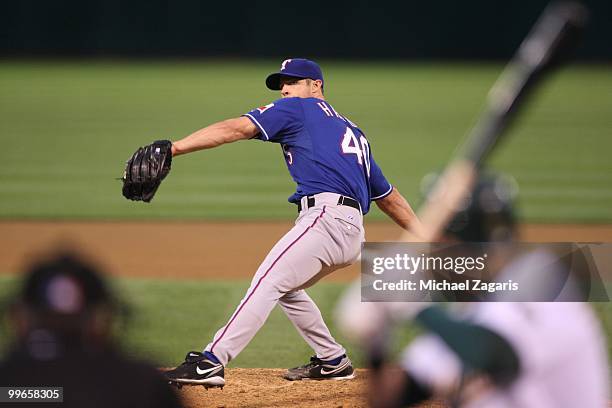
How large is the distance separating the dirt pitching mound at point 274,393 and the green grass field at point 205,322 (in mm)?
426

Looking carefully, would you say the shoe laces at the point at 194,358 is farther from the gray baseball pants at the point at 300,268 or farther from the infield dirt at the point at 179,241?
the infield dirt at the point at 179,241

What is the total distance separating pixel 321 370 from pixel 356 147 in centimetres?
136

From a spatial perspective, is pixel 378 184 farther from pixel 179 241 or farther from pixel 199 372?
pixel 179 241

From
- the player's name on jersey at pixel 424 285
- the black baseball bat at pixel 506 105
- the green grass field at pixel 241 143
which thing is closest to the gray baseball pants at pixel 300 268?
the player's name on jersey at pixel 424 285

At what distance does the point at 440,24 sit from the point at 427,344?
28139 mm

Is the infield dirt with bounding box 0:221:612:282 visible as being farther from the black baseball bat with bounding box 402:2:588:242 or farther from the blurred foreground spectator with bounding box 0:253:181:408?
the blurred foreground spectator with bounding box 0:253:181:408

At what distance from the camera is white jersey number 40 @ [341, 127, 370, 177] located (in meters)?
5.62

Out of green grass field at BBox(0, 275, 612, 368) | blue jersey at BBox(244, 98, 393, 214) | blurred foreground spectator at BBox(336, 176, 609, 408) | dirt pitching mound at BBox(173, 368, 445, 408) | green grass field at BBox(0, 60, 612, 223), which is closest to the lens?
blurred foreground spectator at BBox(336, 176, 609, 408)

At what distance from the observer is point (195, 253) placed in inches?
396

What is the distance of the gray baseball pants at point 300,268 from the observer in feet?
16.7

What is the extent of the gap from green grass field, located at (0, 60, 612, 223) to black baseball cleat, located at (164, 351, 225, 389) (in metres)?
6.97

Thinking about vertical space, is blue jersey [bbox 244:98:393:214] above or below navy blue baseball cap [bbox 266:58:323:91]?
below

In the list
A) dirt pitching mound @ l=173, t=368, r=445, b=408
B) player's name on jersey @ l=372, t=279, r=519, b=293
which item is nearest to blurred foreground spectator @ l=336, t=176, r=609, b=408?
player's name on jersey @ l=372, t=279, r=519, b=293

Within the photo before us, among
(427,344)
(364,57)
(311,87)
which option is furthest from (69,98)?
(427,344)
